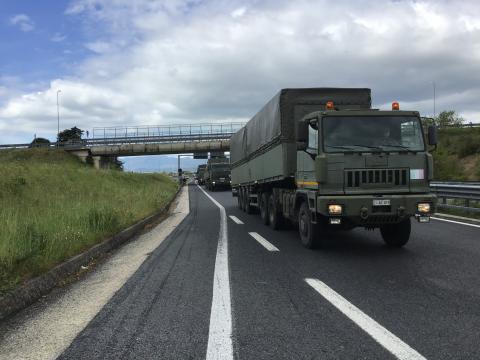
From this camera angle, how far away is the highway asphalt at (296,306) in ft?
12.7

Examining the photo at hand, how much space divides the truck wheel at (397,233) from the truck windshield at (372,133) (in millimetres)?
1566

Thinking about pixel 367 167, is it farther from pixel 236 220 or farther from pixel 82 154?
pixel 82 154

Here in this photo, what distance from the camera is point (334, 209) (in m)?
7.83

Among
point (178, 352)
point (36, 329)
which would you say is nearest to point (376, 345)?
point (178, 352)

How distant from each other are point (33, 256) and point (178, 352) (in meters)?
3.71

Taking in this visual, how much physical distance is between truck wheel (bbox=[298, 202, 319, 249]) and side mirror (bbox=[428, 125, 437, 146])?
257 centimetres

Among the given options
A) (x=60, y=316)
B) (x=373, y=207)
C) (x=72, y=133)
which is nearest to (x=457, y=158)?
(x=373, y=207)

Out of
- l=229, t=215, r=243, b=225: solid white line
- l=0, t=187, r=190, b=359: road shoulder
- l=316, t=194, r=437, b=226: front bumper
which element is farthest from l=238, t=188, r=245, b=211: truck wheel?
l=0, t=187, r=190, b=359: road shoulder

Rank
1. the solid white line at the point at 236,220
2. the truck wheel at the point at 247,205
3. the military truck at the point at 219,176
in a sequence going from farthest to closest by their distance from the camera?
the military truck at the point at 219,176
the truck wheel at the point at 247,205
the solid white line at the point at 236,220

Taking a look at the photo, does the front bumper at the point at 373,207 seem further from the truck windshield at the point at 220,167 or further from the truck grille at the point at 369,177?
the truck windshield at the point at 220,167

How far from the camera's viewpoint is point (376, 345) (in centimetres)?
388

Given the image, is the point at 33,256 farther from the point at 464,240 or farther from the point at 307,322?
the point at 464,240

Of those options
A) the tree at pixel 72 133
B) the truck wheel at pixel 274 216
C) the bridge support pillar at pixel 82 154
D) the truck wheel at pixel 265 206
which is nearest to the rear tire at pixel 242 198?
the truck wheel at pixel 265 206

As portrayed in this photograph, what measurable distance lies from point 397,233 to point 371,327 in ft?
16.9
